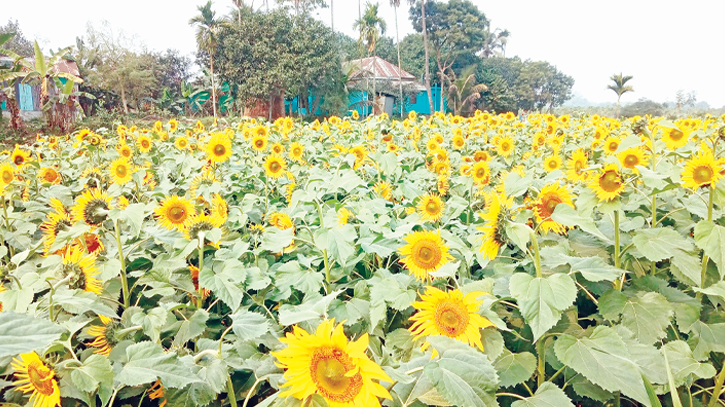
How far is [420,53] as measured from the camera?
121ft

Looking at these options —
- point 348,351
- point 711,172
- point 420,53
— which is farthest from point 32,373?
point 420,53

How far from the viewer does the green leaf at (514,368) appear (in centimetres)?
96

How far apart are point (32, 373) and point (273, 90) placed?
2336cm

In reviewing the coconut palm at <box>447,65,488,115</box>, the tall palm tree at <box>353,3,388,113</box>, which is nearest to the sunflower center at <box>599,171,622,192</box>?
the tall palm tree at <box>353,3,388,113</box>

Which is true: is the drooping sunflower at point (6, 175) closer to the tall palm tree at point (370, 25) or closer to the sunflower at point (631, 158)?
the sunflower at point (631, 158)

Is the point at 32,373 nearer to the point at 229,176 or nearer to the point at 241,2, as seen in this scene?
the point at 229,176

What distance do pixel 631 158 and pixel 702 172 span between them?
1.18 feet

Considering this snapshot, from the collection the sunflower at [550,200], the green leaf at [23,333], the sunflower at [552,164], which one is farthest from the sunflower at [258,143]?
the green leaf at [23,333]

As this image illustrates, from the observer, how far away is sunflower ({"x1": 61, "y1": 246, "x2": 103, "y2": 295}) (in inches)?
48.9

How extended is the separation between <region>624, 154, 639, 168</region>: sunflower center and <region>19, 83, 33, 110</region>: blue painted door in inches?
1171

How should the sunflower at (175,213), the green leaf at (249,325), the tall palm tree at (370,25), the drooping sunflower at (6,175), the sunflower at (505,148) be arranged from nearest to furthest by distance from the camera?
the green leaf at (249,325)
the sunflower at (175,213)
the drooping sunflower at (6,175)
the sunflower at (505,148)
the tall palm tree at (370,25)

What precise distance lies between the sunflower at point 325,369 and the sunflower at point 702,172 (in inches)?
39.6

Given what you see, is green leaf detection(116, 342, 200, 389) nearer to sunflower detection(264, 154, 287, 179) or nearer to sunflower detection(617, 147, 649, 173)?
sunflower detection(617, 147, 649, 173)

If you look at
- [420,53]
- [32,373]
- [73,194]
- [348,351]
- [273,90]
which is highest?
[420,53]
